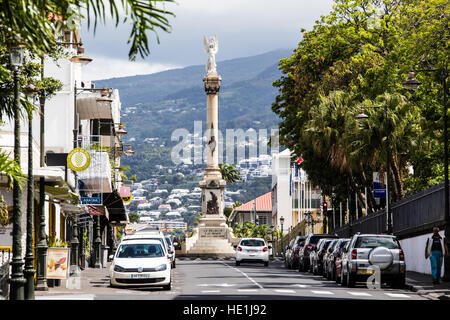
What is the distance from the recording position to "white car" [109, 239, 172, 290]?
27656mm

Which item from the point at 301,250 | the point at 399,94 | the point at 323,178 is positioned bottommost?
the point at 301,250

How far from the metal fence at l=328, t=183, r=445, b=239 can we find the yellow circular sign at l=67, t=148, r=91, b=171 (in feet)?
43.4

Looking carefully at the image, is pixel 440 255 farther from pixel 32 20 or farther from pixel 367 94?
pixel 32 20

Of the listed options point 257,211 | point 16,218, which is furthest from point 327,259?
point 257,211

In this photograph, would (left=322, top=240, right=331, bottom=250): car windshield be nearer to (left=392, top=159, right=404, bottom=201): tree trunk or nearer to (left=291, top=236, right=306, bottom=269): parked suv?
(left=291, top=236, right=306, bottom=269): parked suv

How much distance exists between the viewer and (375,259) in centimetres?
2844

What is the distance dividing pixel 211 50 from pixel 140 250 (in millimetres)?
71342

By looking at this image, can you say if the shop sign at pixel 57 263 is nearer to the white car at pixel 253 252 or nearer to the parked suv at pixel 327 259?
the parked suv at pixel 327 259

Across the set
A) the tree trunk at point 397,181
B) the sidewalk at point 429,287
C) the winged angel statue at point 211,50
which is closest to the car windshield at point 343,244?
the sidewalk at point 429,287

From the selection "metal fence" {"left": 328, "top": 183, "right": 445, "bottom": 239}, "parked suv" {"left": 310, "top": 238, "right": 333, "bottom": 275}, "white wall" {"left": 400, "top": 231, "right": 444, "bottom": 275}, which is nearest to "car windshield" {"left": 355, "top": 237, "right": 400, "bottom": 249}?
Result: "metal fence" {"left": 328, "top": 183, "right": 445, "bottom": 239}

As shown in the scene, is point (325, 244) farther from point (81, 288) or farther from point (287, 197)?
point (287, 197)
